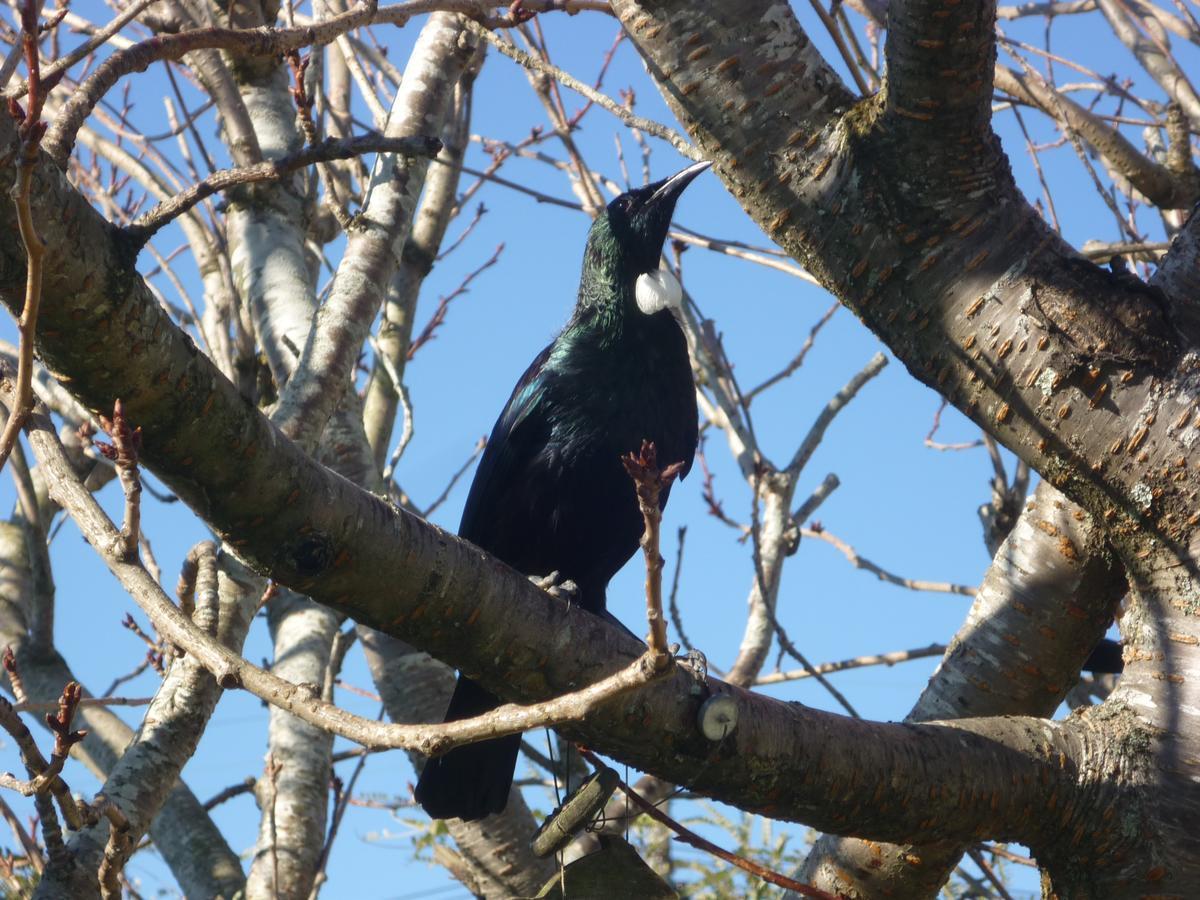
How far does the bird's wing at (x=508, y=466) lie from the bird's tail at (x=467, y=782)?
1.87 feet

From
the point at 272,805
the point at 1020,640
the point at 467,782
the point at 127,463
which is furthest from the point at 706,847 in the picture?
the point at 272,805

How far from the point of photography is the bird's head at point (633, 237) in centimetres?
404

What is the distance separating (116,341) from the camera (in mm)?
1606

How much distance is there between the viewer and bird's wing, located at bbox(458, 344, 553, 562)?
11.6 ft

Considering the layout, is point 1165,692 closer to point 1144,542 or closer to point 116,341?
point 1144,542

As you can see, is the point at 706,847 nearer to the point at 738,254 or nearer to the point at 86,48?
the point at 86,48

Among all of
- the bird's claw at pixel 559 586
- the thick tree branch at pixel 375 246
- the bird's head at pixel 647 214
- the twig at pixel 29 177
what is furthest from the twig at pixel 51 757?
the bird's head at pixel 647 214

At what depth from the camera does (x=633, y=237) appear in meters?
4.24

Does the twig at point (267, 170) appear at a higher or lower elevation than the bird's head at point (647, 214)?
lower

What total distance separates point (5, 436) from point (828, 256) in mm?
1440

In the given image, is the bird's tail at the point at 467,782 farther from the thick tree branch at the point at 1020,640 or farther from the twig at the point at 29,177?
the twig at the point at 29,177

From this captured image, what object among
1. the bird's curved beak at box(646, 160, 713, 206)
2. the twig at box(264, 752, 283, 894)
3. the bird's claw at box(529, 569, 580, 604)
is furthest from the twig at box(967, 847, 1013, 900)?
the bird's curved beak at box(646, 160, 713, 206)

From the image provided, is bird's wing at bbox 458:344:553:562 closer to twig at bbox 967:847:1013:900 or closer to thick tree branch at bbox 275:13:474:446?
thick tree branch at bbox 275:13:474:446

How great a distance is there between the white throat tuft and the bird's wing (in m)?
0.41
